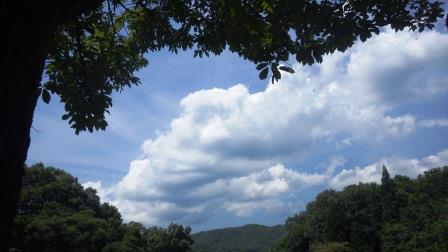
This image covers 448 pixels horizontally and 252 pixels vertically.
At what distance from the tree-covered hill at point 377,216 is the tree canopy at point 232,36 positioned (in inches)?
2239

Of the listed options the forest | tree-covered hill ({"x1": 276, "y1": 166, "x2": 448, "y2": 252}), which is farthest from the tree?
tree-covered hill ({"x1": 276, "y1": 166, "x2": 448, "y2": 252})

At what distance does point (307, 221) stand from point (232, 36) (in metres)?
74.5

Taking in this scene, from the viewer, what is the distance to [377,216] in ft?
235

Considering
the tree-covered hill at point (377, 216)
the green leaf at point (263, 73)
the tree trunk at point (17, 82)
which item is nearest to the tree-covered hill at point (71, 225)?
the tree-covered hill at point (377, 216)

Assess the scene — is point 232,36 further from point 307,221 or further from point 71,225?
point 307,221

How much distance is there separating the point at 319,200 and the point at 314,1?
3002 inches

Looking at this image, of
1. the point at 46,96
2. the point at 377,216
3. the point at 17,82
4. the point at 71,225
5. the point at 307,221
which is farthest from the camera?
the point at 307,221

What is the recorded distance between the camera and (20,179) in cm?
248

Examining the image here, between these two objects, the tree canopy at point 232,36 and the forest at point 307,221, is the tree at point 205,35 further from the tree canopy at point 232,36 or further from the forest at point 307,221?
the forest at point 307,221

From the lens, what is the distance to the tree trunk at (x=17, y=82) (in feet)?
7.82

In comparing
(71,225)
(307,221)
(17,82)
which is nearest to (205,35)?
(17,82)

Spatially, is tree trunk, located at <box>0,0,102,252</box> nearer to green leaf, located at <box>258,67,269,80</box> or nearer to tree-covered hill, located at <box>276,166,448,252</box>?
green leaf, located at <box>258,67,269,80</box>

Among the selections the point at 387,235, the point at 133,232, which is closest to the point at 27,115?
the point at 133,232

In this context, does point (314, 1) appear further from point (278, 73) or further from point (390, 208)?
point (390, 208)
